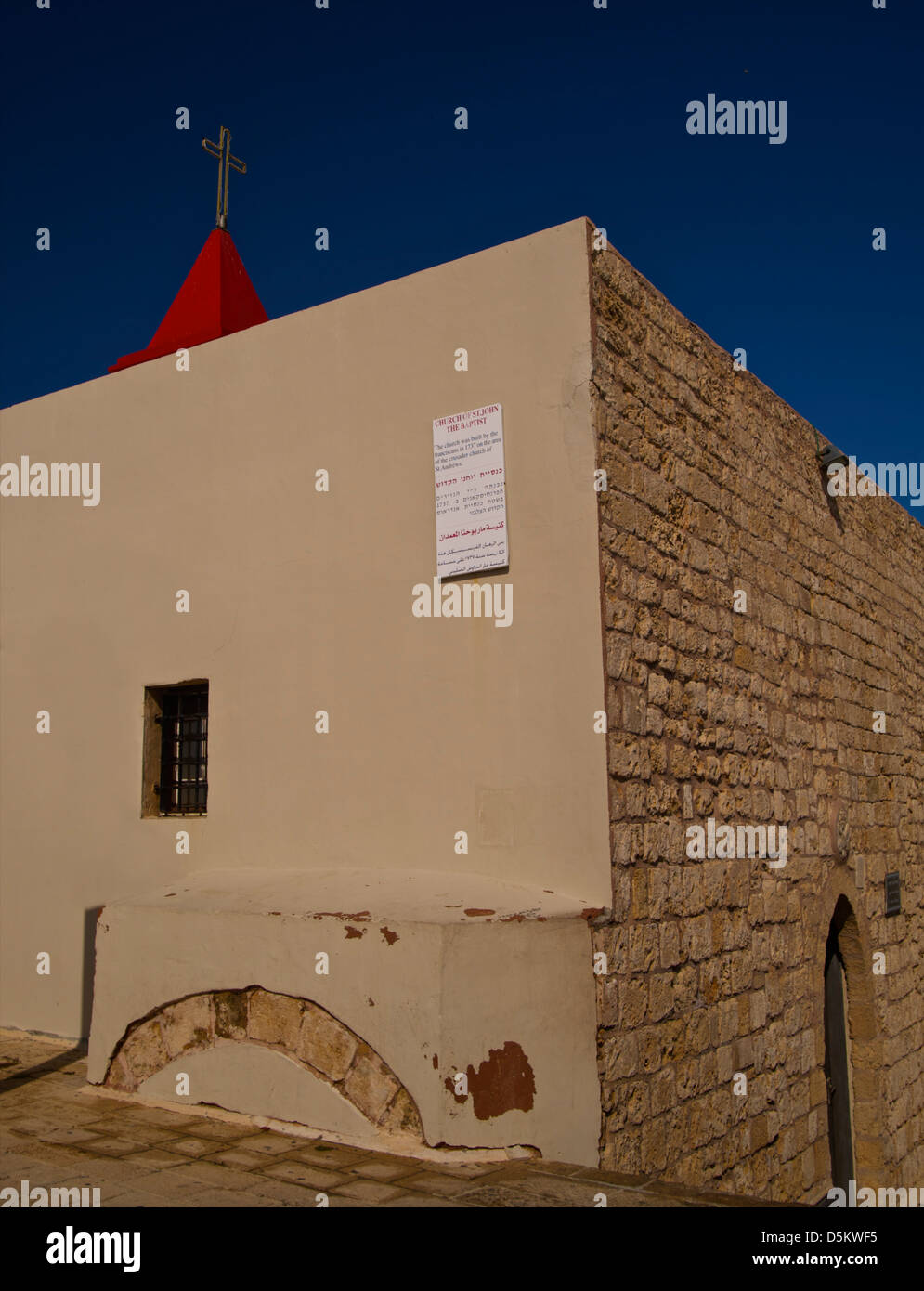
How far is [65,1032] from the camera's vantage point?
6.07 m

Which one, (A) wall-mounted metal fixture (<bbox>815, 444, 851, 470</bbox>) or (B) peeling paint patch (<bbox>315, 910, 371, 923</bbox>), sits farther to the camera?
(A) wall-mounted metal fixture (<bbox>815, 444, 851, 470</bbox>)

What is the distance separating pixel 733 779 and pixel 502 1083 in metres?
2.41

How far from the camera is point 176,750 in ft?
19.9

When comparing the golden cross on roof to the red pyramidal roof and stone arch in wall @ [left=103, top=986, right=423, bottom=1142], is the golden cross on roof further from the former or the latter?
stone arch in wall @ [left=103, top=986, right=423, bottom=1142]

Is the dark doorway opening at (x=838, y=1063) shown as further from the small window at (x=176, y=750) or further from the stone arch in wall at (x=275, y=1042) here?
the small window at (x=176, y=750)

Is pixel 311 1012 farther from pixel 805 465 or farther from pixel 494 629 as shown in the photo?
pixel 805 465

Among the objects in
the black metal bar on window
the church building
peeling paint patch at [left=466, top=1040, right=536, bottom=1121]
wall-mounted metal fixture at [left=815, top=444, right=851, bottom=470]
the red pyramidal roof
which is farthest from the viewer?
the red pyramidal roof

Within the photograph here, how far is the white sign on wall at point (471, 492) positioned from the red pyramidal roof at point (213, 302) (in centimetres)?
350

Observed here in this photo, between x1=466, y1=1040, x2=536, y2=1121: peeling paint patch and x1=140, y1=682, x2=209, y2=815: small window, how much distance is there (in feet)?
8.69

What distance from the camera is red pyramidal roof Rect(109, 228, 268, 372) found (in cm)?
792

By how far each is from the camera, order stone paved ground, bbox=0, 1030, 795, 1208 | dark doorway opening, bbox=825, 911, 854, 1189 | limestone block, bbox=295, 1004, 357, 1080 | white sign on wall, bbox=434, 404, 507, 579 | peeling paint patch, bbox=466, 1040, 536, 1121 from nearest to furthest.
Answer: stone paved ground, bbox=0, 1030, 795, 1208
peeling paint patch, bbox=466, 1040, 536, 1121
limestone block, bbox=295, 1004, 357, 1080
white sign on wall, bbox=434, 404, 507, 579
dark doorway opening, bbox=825, 911, 854, 1189

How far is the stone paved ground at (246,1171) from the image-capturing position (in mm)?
3250

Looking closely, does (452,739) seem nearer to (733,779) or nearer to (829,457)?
(733,779)

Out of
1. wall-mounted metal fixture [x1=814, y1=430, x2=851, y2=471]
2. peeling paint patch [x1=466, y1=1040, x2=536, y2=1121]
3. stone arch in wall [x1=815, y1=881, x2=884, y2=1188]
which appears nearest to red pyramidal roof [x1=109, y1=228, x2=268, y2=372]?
wall-mounted metal fixture [x1=814, y1=430, x2=851, y2=471]
